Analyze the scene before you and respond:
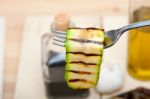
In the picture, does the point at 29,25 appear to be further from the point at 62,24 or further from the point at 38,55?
the point at 62,24

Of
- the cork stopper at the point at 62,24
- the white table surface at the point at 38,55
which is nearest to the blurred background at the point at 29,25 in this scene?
the white table surface at the point at 38,55

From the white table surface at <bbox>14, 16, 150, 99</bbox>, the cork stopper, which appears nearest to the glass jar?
the white table surface at <bbox>14, 16, 150, 99</bbox>

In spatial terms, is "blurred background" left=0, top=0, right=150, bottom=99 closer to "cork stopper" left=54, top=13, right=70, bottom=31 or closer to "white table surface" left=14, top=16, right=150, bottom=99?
"white table surface" left=14, top=16, right=150, bottom=99

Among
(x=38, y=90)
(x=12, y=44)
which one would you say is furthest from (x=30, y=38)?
(x=38, y=90)

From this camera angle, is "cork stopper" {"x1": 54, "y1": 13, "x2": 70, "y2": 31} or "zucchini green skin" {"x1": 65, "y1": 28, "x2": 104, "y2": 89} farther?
"cork stopper" {"x1": 54, "y1": 13, "x2": 70, "y2": 31}

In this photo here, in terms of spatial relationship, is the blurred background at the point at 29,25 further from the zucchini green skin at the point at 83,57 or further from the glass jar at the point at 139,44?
the zucchini green skin at the point at 83,57

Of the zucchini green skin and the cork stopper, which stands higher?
the cork stopper
